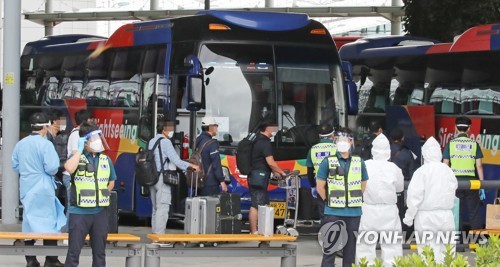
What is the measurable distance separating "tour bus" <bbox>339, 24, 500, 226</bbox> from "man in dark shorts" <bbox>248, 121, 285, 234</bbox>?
405cm

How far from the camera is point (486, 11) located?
27.3 m

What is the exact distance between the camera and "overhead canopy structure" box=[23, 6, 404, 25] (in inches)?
2211

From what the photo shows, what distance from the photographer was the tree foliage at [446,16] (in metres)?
27.4

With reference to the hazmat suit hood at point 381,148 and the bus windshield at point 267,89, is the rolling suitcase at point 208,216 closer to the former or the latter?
the hazmat suit hood at point 381,148

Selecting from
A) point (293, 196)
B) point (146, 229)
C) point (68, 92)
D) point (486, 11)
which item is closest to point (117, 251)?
point (293, 196)

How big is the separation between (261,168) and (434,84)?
19.9ft

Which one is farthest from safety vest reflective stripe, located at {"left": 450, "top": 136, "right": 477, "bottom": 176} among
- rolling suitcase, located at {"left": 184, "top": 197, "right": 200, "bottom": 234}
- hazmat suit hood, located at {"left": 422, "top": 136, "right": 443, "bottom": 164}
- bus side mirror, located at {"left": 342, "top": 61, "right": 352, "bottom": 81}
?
hazmat suit hood, located at {"left": 422, "top": 136, "right": 443, "bottom": 164}

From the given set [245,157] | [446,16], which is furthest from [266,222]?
[446,16]

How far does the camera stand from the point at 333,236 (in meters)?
13.0

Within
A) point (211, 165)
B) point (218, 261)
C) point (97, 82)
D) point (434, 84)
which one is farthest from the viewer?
point (97, 82)

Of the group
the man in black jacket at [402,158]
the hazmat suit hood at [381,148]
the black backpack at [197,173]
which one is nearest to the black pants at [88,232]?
the hazmat suit hood at [381,148]

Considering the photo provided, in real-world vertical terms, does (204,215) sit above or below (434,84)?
below

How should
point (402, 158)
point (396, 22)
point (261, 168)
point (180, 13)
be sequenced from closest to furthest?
point (261, 168) → point (402, 158) → point (396, 22) → point (180, 13)

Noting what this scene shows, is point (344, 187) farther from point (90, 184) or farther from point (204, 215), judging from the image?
point (204, 215)
